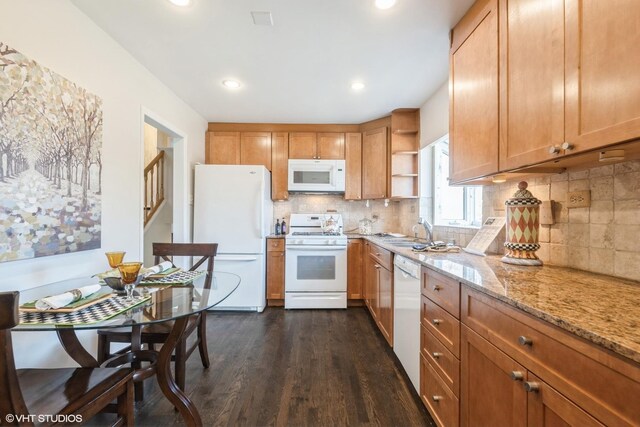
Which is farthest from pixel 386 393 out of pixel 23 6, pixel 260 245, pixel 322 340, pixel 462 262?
pixel 23 6

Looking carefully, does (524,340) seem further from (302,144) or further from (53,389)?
(302,144)

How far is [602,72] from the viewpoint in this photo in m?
0.84

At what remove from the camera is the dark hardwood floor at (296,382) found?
1556 mm

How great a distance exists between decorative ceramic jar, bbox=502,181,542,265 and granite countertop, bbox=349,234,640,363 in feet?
0.28

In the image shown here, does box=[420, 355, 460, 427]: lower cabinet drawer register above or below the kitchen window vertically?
below

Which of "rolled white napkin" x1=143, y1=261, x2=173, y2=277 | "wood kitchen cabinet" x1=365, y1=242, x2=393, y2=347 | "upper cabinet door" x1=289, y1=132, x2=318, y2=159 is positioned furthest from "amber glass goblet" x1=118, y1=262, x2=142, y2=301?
"upper cabinet door" x1=289, y1=132, x2=318, y2=159

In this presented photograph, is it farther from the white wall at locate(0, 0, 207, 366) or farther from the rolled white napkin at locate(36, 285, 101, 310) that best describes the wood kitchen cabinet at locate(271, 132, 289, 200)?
the rolled white napkin at locate(36, 285, 101, 310)

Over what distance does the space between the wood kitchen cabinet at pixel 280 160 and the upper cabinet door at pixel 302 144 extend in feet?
0.23

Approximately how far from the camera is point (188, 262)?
301 cm

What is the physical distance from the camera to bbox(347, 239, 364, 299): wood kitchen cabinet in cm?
338

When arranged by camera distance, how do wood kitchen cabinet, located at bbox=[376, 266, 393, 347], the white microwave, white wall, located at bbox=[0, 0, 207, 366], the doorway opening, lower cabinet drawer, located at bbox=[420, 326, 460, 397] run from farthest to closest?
1. the white microwave
2. the doorway opening
3. wood kitchen cabinet, located at bbox=[376, 266, 393, 347]
4. white wall, located at bbox=[0, 0, 207, 366]
5. lower cabinet drawer, located at bbox=[420, 326, 460, 397]

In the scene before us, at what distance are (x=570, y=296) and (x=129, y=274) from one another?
5.86ft

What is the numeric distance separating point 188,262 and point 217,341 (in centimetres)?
99

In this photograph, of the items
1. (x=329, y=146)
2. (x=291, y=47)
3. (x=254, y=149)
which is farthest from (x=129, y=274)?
(x=329, y=146)
